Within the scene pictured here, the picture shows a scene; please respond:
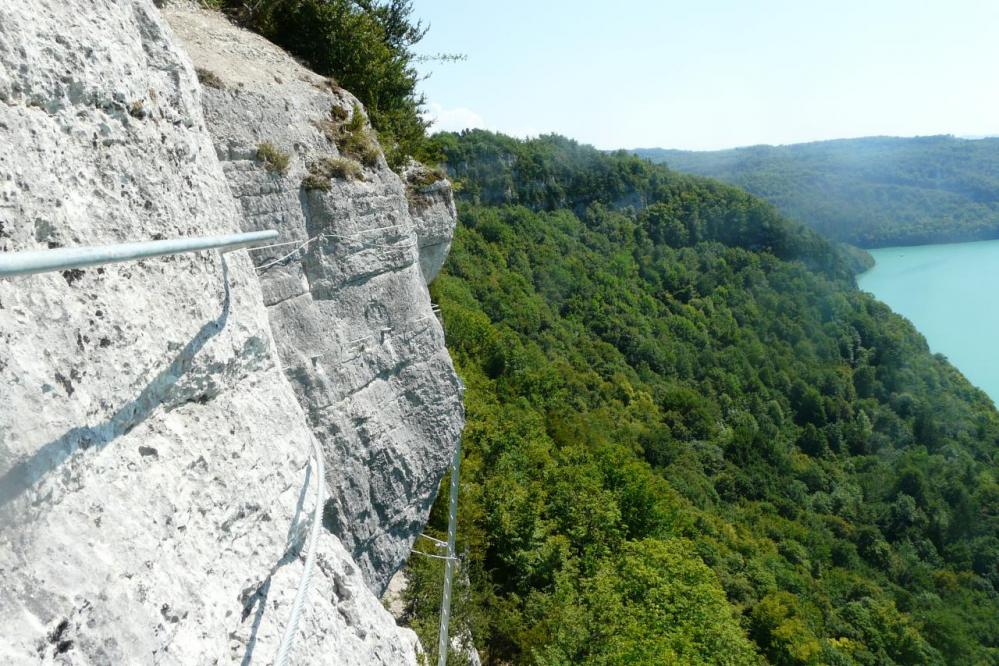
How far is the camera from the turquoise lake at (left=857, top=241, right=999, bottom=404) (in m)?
91.8

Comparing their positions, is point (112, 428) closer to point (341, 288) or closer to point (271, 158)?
point (271, 158)

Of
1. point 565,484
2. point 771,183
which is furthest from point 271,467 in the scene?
point 771,183

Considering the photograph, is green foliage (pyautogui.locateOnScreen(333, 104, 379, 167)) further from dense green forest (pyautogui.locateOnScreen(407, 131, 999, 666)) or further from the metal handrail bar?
dense green forest (pyautogui.locateOnScreen(407, 131, 999, 666))

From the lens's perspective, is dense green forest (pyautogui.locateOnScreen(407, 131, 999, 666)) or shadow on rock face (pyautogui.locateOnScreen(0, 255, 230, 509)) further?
dense green forest (pyautogui.locateOnScreen(407, 131, 999, 666))

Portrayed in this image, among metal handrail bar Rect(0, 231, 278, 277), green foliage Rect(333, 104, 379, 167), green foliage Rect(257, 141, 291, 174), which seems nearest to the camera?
metal handrail bar Rect(0, 231, 278, 277)

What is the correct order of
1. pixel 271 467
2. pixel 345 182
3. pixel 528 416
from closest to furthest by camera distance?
pixel 271 467 < pixel 345 182 < pixel 528 416

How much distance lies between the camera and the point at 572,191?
106 m

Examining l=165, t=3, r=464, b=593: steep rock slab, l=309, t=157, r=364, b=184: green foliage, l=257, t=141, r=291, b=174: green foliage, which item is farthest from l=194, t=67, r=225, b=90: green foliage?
l=309, t=157, r=364, b=184: green foliage

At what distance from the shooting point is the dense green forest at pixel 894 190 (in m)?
129

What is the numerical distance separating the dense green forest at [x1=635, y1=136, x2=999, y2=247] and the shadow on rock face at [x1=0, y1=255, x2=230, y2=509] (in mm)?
144069

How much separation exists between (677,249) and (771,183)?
2507 inches

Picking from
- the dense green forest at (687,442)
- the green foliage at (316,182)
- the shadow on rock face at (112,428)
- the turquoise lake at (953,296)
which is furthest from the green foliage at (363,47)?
the turquoise lake at (953,296)

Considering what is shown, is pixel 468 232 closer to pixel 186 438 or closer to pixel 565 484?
pixel 565 484

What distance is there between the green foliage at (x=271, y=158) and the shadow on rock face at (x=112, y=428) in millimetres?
3509
